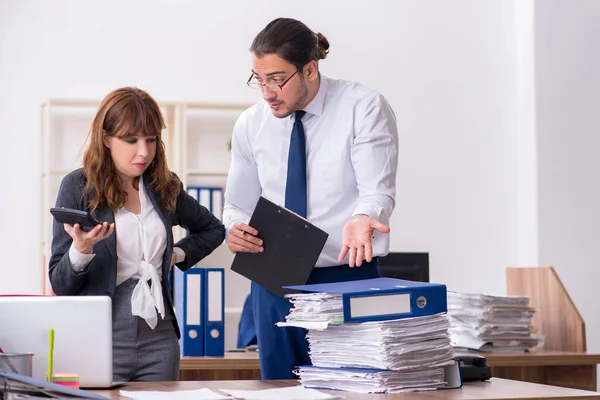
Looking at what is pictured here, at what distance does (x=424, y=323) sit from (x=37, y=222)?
351cm

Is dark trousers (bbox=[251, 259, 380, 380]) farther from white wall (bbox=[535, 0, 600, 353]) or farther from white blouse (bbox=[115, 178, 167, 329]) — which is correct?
white wall (bbox=[535, 0, 600, 353])

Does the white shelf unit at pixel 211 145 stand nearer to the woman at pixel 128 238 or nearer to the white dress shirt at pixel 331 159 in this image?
the white dress shirt at pixel 331 159

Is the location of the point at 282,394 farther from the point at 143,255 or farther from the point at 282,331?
the point at 143,255

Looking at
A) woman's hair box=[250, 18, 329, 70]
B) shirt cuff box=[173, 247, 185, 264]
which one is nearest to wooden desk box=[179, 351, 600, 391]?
shirt cuff box=[173, 247, 185, 264]

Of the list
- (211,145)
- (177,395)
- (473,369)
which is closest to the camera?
(177,395)

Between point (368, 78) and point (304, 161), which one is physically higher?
point (368, 78)

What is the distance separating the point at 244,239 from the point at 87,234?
0.39 m

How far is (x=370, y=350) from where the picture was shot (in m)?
1.61

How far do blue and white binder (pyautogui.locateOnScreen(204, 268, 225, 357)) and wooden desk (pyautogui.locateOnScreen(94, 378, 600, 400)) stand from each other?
3.48ft

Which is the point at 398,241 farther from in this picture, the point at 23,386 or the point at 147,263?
the point at 23,386

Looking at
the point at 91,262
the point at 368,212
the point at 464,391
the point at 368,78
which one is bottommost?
the point at 464,391

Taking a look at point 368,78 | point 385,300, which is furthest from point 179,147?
point 385,300

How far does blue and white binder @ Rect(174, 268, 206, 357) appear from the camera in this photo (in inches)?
111

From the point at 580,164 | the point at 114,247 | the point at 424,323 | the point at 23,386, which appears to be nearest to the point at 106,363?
the point at 23,386
